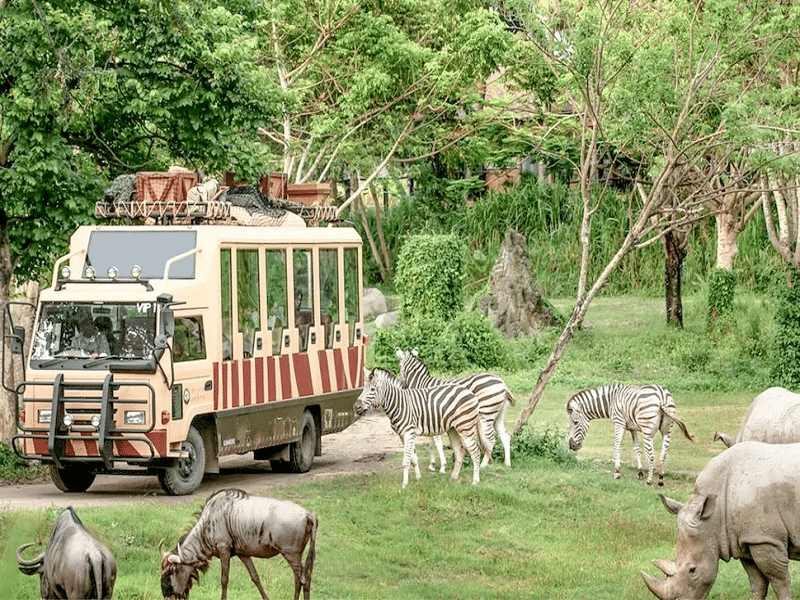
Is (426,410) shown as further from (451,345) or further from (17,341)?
(451,345)

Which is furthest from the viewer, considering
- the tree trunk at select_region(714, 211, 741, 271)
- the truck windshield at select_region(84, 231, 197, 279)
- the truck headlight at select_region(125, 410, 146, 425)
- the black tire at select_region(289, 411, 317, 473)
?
the tree trunk at select_region(714, 211, 741, 271)

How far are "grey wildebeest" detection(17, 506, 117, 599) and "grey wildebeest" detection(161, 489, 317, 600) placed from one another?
1.73 m

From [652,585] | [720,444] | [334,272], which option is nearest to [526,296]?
[720,444]

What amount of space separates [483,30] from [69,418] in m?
14.7

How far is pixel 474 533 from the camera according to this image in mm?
15750

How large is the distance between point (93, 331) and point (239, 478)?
11.1ft

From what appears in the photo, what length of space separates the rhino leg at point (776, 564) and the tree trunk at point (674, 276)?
2283cm

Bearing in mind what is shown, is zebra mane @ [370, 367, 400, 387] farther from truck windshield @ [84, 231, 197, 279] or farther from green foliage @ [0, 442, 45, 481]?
green foliage @ [0, 442, 45, 481]

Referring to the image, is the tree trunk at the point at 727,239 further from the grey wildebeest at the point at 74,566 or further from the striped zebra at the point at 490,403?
the grey wildebeest at the point at 74,566

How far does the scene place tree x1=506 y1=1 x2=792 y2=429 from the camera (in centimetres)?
2094

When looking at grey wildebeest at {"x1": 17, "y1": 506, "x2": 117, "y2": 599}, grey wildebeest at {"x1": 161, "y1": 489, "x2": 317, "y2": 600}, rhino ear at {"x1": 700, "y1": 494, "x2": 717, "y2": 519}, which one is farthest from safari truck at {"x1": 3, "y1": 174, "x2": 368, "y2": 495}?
grey wildebeest at {"x1": 17, "y1": 506, "x2": 117, "y2": 599}

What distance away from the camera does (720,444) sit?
73.8 feet

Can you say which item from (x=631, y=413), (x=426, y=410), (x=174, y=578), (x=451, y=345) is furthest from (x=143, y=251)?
(x=451, y=345)

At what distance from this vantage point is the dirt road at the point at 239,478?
16.9 metres
